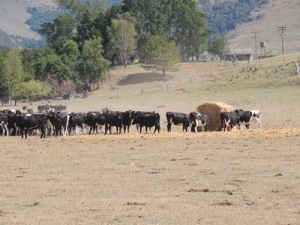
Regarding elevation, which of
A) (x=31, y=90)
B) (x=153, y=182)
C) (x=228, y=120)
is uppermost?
(x=31, y=90)

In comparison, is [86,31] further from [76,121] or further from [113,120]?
[113,120]

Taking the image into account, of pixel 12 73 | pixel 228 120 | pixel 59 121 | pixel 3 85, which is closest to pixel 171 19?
pixel 12 73

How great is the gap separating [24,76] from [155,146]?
3287 inches

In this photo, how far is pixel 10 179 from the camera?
2122 centimetres

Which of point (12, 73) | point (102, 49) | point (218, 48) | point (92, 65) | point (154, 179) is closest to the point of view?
point (154, 179)

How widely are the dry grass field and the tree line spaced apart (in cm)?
7067

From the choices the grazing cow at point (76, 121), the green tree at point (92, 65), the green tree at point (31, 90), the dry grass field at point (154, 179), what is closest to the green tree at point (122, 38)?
the green tree at point (92, 65)

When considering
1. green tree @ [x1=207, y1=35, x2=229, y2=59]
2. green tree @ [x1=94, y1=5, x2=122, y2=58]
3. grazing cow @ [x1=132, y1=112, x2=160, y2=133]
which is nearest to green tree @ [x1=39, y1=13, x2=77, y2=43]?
green tree @ [x1=94, y1=5, x2=122, y2=58]

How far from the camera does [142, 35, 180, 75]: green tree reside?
112 m

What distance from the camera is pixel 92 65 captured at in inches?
4432

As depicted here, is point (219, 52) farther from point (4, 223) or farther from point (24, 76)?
point (4, 223)

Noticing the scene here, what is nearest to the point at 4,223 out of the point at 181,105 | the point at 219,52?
the point at 181,105

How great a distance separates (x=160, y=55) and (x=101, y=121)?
234 ft

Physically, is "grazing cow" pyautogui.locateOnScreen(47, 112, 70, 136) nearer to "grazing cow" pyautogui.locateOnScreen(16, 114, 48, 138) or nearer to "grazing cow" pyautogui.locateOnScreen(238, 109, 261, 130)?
"grazing cow" pyautogui.locateOnScreen(16, 114, 48, 138)
